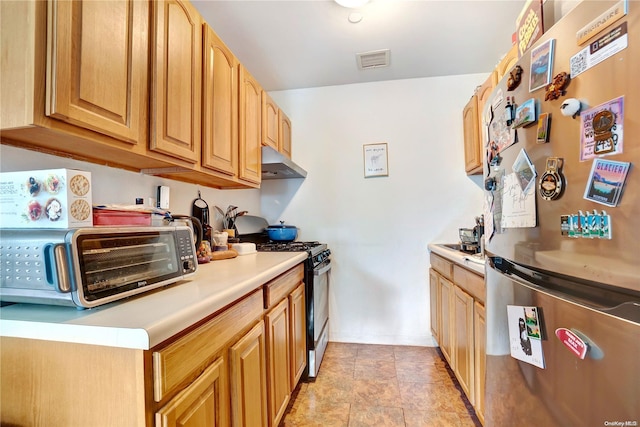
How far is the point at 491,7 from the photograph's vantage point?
1.71 metres

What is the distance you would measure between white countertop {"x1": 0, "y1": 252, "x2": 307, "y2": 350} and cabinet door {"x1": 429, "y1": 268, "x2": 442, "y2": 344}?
6.14 feet

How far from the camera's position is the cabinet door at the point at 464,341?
60.4 inches

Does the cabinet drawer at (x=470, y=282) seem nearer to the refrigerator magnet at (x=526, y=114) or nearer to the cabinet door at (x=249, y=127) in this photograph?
the refrigerator magnet at (x=526, y=114)

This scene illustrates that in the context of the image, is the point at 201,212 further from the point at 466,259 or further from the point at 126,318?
the point at 466,259

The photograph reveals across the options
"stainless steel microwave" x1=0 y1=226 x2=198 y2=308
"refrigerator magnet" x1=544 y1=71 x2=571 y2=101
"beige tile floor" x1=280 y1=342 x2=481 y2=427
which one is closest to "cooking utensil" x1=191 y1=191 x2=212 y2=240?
"stainless steel microwave" x1=0 y1=226 x2=198 y2=308

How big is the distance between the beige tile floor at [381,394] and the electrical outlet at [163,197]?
1.40m

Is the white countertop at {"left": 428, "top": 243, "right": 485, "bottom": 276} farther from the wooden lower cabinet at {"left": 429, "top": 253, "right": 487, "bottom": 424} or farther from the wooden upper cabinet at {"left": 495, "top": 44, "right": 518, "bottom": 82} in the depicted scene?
the wooden upper cabinet at {"left": 495, "top": 44, "right": 518, "bottom": 82}

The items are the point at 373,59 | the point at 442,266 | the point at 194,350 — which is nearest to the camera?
the point at 194,350

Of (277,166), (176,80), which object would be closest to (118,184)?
(176,80)

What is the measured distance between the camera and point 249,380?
107 cm

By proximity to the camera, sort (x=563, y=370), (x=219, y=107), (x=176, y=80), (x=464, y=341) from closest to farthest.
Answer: (x=563, y=370)
(x=176, y=80)
(x=219, y=107)
(x=464, y=341)

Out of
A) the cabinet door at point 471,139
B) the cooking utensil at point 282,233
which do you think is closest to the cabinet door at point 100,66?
the cooking utensil at point 282,233

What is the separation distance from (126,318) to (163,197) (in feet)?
3.35

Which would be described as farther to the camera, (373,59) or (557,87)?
(373,59)
